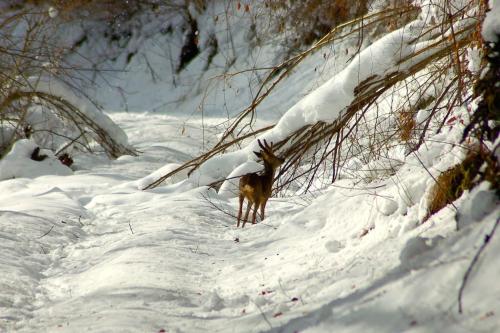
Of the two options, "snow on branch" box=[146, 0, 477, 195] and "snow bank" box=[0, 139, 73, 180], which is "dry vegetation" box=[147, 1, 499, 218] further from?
"snow bank" box=[0, 139, 73, 180]

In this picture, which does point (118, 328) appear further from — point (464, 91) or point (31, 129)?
point (31, 129)

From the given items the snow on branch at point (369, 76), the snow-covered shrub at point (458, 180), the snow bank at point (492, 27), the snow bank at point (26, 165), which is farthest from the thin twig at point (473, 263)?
the snow bank at point (26, 165)

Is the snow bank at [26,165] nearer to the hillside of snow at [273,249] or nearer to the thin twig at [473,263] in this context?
the hillside of snow at [273,249]

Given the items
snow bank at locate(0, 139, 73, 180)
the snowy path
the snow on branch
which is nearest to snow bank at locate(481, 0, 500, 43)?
the snowy path

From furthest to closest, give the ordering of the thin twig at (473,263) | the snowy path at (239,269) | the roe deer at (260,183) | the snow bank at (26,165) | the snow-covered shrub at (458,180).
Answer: the snow bank at (26,165), the roe deer at (260,183), the snow-covered shrub at (458,180), the snowy path at (239,269), the thin twig at (473,263)

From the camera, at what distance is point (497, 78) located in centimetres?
332

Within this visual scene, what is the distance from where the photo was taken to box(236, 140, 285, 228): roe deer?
6.75m

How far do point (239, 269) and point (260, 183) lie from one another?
196 centimetres

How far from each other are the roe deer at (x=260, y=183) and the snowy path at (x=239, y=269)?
283 mm

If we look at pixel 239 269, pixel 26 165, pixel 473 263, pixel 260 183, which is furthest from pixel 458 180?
pixel 26 165

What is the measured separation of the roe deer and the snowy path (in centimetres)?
28

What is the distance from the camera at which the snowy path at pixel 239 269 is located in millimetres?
2715

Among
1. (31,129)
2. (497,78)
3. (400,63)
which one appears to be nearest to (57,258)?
(400,63)

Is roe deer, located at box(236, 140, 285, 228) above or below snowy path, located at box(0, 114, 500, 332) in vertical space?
above
